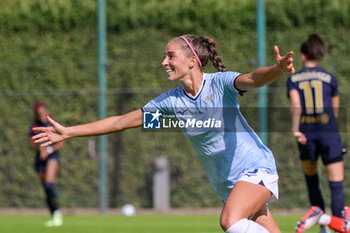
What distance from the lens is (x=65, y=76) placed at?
1347 centimetres

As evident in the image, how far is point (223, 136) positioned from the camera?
5.32 meters

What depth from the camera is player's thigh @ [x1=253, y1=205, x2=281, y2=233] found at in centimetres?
541

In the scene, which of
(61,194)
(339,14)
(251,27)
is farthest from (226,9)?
(61,194)

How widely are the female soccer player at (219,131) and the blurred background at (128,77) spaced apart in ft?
23.0

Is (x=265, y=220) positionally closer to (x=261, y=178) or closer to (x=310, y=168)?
(x=261, y=178)

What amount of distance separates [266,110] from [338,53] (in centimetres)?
167

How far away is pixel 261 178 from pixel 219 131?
0.46 metres

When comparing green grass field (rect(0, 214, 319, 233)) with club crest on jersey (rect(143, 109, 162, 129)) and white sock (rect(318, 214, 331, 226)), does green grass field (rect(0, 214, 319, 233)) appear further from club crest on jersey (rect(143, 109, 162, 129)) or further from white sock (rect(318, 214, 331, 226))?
club crest on jersey (rect(143, 109, 162, 129))

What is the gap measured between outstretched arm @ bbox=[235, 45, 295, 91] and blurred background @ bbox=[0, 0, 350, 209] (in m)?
7.50

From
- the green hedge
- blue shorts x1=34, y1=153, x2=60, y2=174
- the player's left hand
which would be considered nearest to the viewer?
the player's left hand

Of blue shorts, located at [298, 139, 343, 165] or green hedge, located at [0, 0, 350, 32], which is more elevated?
green hedge, located at [0, 0, 350, 32]

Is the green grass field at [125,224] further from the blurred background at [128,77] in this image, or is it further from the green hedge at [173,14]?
the green hedge at [173,14]

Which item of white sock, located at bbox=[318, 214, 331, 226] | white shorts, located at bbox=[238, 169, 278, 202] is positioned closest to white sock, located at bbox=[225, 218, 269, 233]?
white shorts, located at bbox=[238, 169, 278, 202]

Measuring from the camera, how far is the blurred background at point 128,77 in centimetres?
1271
